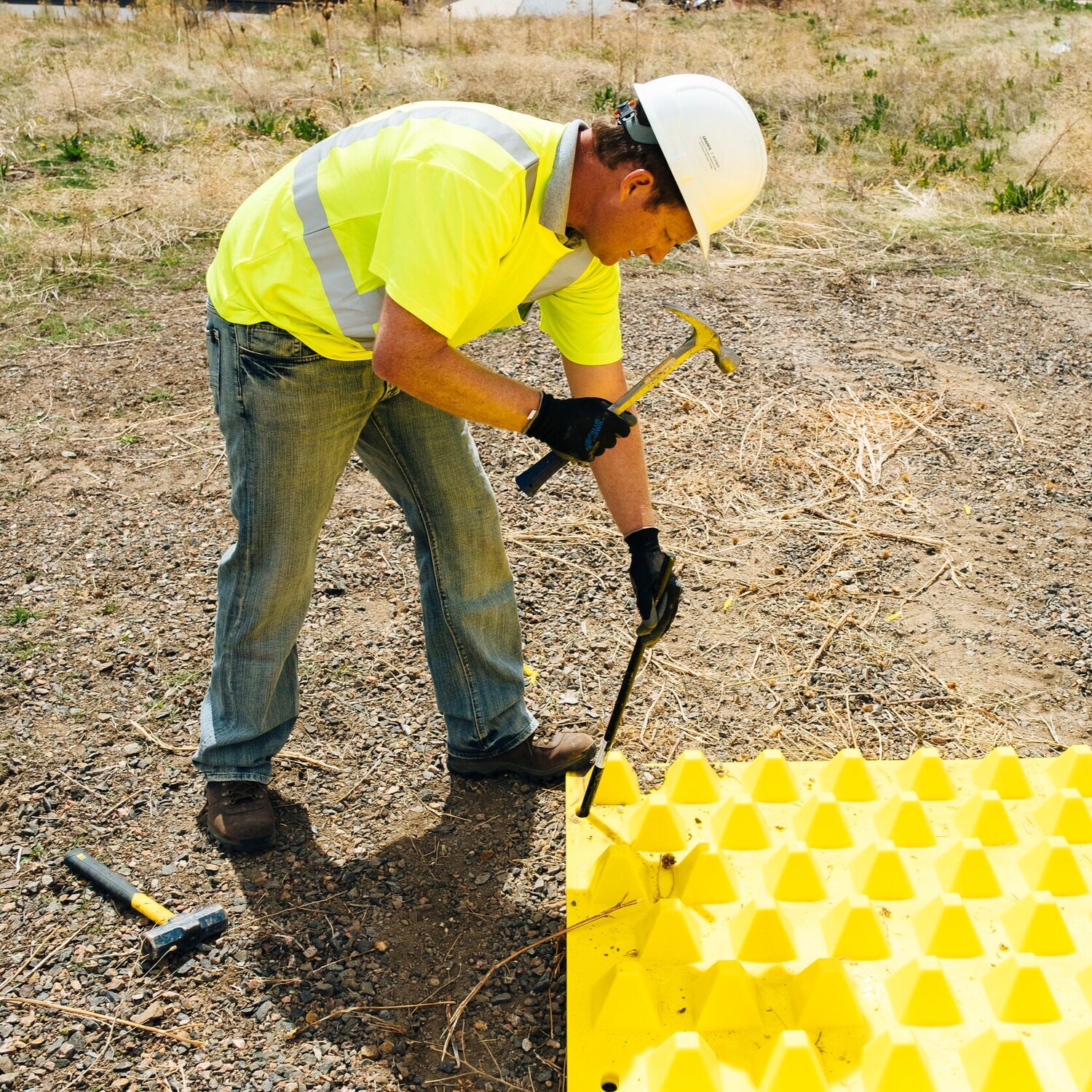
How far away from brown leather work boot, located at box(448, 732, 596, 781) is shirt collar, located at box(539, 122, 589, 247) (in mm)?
1472

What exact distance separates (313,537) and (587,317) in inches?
33.0

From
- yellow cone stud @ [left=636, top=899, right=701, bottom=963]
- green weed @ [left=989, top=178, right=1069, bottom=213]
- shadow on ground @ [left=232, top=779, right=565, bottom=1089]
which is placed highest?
green weed @ [left=989, top=178, right=1069, bottom=213]

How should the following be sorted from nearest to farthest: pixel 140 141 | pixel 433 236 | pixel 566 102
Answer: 1. pixel 433 236
2. pixel 140 141
3. pixel 566 102

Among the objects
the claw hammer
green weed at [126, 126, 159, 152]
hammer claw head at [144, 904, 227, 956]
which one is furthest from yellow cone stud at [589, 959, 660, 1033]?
green weed at [126, 126, 159, 152]

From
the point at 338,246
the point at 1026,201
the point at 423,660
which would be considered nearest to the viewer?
the point at 338,246

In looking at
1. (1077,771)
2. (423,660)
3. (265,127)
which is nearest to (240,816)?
(423,660)

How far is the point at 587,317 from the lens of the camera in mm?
2414

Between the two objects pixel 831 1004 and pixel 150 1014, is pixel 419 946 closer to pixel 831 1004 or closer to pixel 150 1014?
pixel 150 1014

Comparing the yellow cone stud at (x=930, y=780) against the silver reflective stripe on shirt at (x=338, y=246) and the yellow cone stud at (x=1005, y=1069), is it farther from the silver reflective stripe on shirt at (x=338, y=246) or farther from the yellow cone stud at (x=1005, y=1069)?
the silver reflective stripe on shirt at (x=338, y=246)

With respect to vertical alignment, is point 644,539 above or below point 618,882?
above

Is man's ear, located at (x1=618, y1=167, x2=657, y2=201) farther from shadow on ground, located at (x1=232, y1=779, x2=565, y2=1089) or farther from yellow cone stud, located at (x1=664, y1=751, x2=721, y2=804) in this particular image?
shadow on ground, located at (x1=232, y1=779, x2=565, y2=1089)

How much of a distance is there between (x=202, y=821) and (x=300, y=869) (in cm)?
34

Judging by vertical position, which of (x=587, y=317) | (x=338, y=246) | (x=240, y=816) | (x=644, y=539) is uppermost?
(x=338, y=246)

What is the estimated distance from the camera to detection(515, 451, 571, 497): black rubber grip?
2289mm
